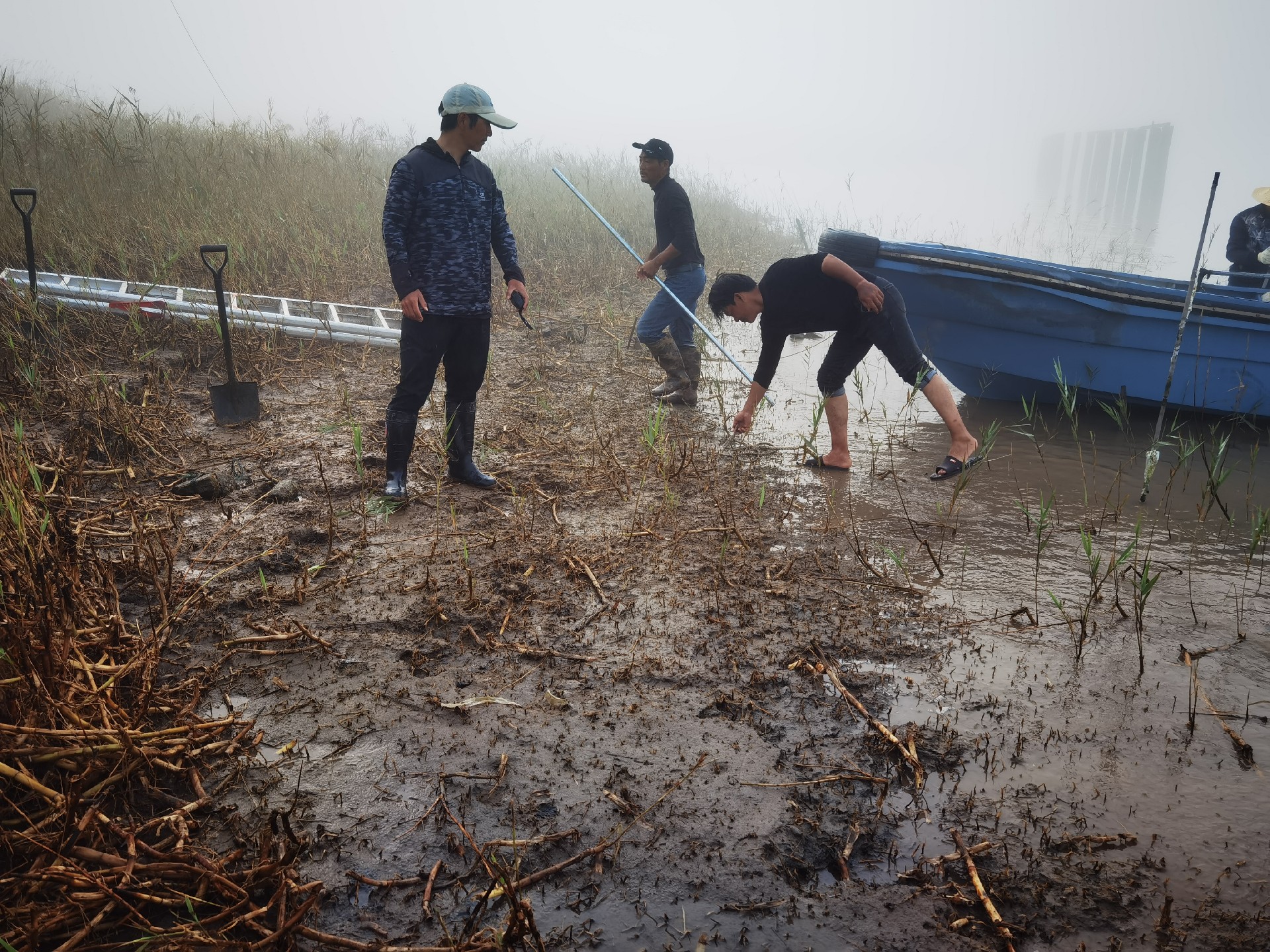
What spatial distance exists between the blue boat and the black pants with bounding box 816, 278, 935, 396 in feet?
4.05

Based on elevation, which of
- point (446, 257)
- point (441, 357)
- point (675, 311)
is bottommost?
point (441, 357)

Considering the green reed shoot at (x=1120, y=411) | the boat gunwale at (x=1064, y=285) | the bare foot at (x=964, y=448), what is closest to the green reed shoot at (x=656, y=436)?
the bare foot at (x=964, y=448)

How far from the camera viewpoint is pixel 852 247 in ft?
20.0

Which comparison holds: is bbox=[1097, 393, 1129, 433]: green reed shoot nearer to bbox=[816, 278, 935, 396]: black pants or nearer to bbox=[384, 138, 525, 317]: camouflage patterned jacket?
bbox=[816, 278, 935, 396]: black pants

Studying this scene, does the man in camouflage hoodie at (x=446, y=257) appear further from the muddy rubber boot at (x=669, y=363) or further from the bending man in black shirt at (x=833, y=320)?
the muddy rubber boot at (x=669, y=363)

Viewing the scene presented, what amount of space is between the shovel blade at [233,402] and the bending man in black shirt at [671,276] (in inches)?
118

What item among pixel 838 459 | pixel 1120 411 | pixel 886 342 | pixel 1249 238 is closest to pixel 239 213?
pixel 838 459

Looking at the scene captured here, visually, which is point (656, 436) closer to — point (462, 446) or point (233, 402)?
point (462, 446)

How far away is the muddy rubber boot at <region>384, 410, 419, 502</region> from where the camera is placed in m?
4.40

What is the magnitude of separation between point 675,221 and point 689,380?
1.30m

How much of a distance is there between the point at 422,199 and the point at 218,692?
2.52 metres

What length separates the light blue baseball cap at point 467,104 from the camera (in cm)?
399

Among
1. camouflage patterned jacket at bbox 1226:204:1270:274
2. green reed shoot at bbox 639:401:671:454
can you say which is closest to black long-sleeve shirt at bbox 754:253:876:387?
green reed shoot at bbox 639:401:671:454

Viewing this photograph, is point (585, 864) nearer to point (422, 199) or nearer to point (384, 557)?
point (384, 557)
